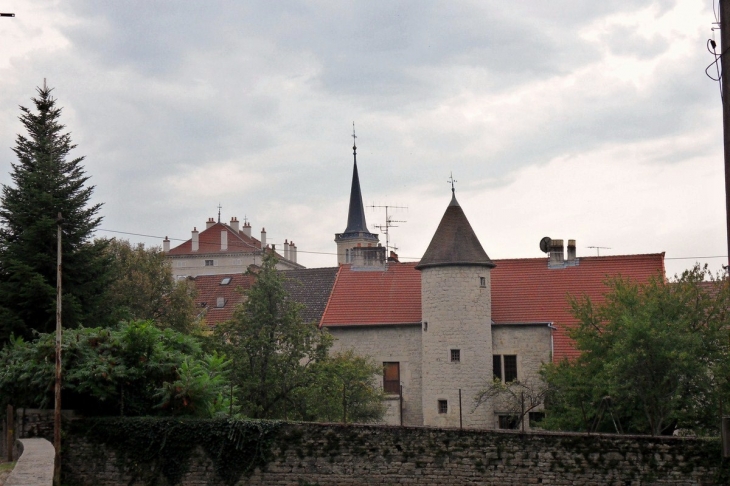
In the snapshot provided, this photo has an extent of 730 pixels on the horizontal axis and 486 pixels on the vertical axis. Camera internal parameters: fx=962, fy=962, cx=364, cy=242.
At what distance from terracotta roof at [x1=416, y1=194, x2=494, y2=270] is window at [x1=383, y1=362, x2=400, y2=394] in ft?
16.2

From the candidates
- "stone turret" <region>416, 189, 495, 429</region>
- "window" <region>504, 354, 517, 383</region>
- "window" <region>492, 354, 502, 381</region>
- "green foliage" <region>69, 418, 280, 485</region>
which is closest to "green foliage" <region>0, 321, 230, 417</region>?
"green foliage" <region>69, 418, 280, 485</region>

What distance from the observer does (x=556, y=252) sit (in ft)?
148

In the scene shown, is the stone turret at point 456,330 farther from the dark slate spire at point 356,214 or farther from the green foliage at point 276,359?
the dark slate spire at point 356,214

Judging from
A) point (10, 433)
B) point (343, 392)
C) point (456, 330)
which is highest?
point (456, 330)

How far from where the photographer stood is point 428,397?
4019 cm

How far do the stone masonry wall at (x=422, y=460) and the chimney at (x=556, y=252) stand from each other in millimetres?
24291

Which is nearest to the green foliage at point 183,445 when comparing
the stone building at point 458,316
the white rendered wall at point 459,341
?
the stone building at point 458,316

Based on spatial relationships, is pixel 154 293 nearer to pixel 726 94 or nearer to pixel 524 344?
pixel 524 344

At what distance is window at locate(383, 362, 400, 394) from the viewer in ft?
139

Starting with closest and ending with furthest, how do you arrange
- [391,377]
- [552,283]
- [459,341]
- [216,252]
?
[459,341], [391,377], [552,283], [216,252]

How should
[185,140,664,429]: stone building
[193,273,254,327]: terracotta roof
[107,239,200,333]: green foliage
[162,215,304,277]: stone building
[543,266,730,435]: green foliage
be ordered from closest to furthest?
[543,266,730,435]: green foliage, [185,140,664,429]: stone building, [107,239,200,333]: green foliage, [193,273,254,327]: terracotta roof, [162,215,304,277]: stone building

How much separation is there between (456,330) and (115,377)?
20.0 m

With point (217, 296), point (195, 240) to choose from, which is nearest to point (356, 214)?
point (195, 240)

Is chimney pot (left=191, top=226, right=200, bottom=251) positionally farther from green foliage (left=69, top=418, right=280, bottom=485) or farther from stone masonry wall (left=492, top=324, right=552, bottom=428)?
green foliage (left=69, top=418, right=280, bottom=485)
